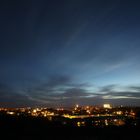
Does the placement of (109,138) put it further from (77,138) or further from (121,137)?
(77,138)

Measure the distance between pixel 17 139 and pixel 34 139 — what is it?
191 cm

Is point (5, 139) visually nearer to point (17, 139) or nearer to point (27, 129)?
point (17, 139)

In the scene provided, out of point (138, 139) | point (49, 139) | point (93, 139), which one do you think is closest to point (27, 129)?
point (49, 139)

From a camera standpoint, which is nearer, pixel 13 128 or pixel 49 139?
pixel 49 139

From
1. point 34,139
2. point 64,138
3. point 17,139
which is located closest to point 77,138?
point 64,138

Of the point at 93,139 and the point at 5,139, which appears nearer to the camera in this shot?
the point at 5,139

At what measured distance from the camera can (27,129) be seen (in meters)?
32.0

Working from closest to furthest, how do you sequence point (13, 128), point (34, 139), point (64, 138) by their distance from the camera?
1. point (34, 139)
2. point (64, 138)
3. point (13, 128)

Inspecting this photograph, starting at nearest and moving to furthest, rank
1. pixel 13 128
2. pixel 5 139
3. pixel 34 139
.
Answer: pixel 5 139, pixel 34 139, pixel 13 128

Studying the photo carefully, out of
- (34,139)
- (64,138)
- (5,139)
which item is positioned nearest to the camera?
(5,139)

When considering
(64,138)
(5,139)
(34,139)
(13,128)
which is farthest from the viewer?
(13,128)

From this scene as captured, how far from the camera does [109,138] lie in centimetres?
2920

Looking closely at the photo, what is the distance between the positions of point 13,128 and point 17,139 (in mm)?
6350

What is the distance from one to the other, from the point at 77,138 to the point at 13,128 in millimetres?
8374
